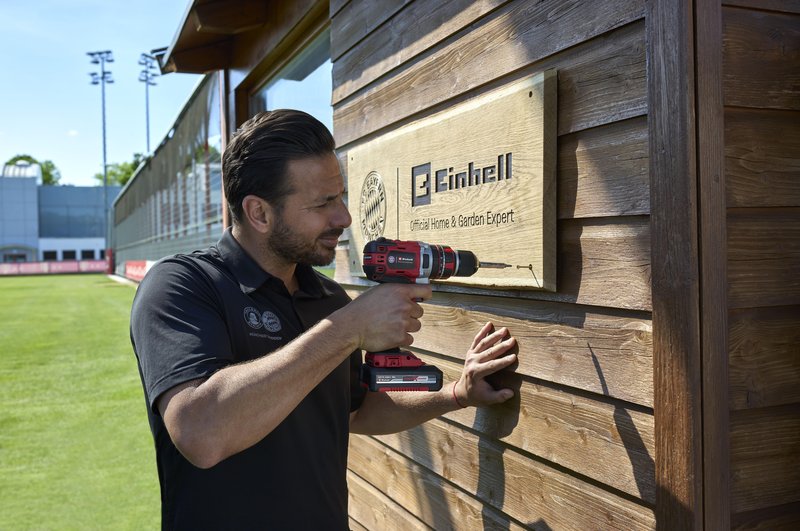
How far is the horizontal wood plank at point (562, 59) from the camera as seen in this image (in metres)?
1.99

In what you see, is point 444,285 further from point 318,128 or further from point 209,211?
point 209,211

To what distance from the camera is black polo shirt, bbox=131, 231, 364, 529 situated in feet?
7.14

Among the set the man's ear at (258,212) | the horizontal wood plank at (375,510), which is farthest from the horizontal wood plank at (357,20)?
the horizontal wood plank at (375,510)

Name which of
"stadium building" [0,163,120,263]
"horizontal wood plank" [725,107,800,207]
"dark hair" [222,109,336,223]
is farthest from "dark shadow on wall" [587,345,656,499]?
"stadium building" [0,163,120,263]

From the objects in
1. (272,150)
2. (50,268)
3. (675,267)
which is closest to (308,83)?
(272,150)

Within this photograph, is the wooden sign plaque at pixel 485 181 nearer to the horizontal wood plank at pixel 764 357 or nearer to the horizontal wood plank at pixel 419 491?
→ the horizontal wood plank at pixel 764 357

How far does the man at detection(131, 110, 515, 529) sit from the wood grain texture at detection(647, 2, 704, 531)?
75 centimetres

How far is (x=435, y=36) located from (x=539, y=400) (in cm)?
150

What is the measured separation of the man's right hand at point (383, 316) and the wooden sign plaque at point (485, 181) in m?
0.39

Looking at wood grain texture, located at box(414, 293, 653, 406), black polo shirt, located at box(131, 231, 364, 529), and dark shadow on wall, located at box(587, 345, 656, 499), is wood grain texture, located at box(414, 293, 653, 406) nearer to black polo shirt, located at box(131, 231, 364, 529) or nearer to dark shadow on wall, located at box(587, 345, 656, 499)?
dark shadow on wall, located at box(587, 345, 656, 499)

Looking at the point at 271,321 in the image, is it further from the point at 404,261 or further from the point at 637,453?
the point at 637,453

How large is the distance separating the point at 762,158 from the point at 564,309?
71cm

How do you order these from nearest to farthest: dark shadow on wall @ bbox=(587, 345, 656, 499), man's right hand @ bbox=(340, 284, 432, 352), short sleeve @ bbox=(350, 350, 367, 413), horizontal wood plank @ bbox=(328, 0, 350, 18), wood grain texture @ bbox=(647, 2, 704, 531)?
wood grain texture @ bbox=(647, 2, 704, 531), dark shadow on wall @ bbox=(587, 345, 656, 499), man's right hand @ bbox=(340, 284, 432, 352), short sleeve @ bbox=(350, 350, 367, 413), horizontal wood plank @ bbox=(328, 0, 350, 18)

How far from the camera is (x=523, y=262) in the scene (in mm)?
2377
